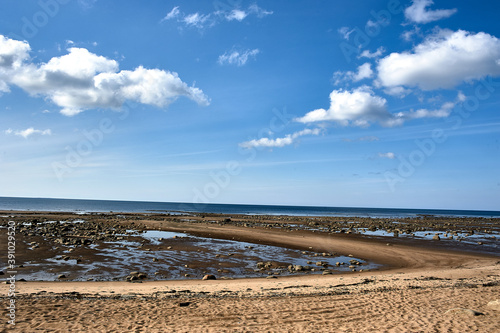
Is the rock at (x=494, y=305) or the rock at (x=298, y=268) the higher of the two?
the rock at (x=494, y=305)

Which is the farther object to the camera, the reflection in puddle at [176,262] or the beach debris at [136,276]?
the reflection in puddle at [176,262]

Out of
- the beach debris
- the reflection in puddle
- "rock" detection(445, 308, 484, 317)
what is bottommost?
the reflection in puddle

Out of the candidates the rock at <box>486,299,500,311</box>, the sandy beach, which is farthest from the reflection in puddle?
the rock at <box>486,299,500,311</box>

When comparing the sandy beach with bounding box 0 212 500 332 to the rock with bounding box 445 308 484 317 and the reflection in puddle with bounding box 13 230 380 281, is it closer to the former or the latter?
the rock with bounding box 445 308 484 317

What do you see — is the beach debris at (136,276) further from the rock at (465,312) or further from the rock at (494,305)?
the rock at (494,305)

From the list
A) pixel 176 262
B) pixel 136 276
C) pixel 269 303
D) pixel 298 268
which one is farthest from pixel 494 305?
pixel 176 262

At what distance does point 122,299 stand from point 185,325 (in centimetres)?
385

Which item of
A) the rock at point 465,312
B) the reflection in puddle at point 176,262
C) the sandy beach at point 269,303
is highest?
the rock at point 465,312

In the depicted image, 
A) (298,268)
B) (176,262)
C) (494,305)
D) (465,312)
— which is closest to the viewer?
(465,312)

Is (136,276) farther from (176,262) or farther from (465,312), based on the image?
(465,312)

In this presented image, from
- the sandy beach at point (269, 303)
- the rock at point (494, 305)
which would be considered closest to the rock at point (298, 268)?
the sandy beach at point (269, 303)

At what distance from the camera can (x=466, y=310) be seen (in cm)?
1079

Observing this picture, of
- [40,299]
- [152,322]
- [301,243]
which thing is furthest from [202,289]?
[301,243]

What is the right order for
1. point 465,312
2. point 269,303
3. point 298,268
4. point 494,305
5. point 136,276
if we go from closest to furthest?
1. point 465,312
2. point 494,305
3. point 269,303
4. point 136,276
5. point 298,268
